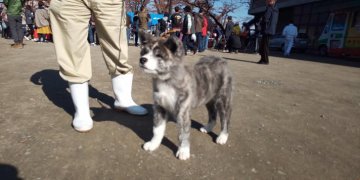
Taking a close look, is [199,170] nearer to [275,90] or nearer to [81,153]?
[81,153]

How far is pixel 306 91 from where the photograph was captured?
6.35m

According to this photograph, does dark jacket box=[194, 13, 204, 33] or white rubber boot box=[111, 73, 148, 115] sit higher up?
dark jacket box=[194, 13, 204, 33]

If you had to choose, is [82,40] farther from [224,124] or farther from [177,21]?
[177,21]

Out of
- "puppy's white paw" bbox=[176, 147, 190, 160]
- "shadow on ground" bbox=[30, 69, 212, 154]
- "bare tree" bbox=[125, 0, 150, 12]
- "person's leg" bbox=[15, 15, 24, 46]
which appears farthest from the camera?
"bare tree" bbox=[125, 0, 150, 12]

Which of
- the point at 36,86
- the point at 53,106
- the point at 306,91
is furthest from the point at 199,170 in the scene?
the point at 306,91

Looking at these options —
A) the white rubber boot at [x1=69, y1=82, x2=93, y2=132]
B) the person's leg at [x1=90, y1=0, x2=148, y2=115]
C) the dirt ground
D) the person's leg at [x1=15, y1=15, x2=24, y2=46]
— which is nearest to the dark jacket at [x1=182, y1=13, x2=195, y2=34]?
the person's leg at [x1=15, y1=15, x2=24, y2=46]

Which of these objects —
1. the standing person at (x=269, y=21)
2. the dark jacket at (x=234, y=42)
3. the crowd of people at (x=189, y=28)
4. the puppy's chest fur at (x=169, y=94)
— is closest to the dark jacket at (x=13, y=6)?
the crowd of people at (x=189, y=28)

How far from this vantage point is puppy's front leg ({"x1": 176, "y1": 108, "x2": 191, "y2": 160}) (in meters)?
2.77

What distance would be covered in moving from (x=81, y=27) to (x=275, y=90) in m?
4.75

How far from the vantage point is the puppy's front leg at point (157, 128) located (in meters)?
2.95

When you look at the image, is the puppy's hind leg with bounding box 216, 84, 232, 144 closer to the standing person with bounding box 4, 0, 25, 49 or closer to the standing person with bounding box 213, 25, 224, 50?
the standing person with bounding box 4, 0, 25, 49

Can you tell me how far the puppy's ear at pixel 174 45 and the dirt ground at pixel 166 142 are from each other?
1172 mm

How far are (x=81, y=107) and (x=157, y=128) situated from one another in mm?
1092

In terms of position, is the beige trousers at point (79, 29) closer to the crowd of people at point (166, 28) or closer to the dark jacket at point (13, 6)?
the crowd of people at point (166, 28)
